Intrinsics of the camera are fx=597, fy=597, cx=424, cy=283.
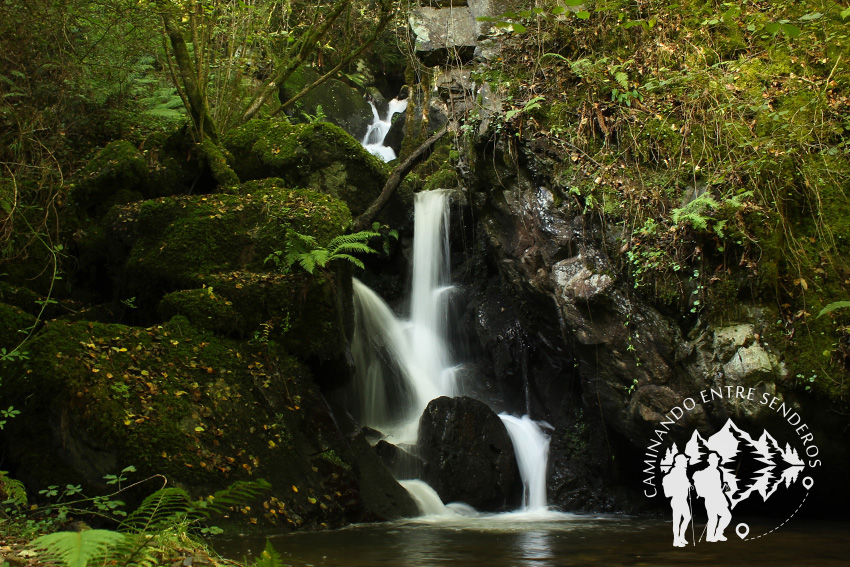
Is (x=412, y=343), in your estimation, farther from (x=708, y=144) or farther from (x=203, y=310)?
(x=708, y=144)

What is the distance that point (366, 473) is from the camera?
6.68m

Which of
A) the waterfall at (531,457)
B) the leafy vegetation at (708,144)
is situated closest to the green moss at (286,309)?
the waterfall at (531,457)

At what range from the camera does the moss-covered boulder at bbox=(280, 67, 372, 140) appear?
1636 centimetres

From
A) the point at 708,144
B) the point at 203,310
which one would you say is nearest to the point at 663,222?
the point at 708,144

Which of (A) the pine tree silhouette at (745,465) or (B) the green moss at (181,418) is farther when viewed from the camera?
(A) the pine tree silhouette at (745,465)

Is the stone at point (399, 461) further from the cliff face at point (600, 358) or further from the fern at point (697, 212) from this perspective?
the fern at point (697, 212)

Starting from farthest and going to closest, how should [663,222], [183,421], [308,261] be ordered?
[308,261] < [663,222] < [183,421]

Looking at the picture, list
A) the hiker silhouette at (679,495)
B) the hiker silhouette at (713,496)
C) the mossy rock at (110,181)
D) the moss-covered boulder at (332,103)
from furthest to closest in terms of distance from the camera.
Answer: the moss-covered boulder at (332,103), the mossy rock at (110,181), the hiker silhouette at (713,496), the hiker silhouette at (679,495)

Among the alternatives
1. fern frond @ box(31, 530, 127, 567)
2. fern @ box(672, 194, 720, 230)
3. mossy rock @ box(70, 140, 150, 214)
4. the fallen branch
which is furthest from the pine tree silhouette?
mossy rock @ box(70, 140, 150, 214)

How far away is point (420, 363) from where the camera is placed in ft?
32.8

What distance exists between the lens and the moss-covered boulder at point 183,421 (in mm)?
5035

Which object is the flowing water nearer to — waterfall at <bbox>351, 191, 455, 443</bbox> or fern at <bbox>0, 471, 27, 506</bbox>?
waterfall at <bbox>351, 191, 455, 443</bbox>

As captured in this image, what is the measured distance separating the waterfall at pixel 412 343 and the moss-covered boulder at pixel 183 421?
2229 millimetres

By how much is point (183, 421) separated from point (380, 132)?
1261 cm
